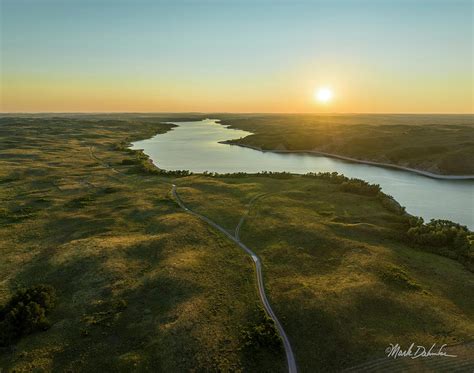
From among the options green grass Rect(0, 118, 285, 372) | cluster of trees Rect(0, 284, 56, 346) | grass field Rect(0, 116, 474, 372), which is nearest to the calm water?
grass field Rect(0, 116, 474, 372)

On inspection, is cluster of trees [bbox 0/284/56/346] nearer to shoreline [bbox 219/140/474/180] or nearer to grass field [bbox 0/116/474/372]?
grass field [bbox 0/116/474/372]

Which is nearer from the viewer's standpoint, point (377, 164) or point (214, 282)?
point (214, 282)

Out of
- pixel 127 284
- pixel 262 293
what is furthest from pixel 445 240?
pixel 127 284

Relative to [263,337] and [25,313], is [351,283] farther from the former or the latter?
[25,313]

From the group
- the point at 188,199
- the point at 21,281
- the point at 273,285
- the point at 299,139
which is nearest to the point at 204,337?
the point at 273,285

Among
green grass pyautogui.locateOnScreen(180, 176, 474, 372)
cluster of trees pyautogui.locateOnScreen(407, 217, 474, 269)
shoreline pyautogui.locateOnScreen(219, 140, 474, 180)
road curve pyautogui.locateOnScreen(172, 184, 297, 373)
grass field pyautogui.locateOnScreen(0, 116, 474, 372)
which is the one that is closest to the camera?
road curve pyautogui.locateOnScreen(172, 184, 297, 373)

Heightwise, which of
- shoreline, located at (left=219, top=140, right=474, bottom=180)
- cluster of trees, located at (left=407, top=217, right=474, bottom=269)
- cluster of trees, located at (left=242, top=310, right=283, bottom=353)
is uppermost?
shoreline, located at (left=219, top=140, right=474, bottom=180)

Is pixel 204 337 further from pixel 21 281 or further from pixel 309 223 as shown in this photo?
pixel 309 223
